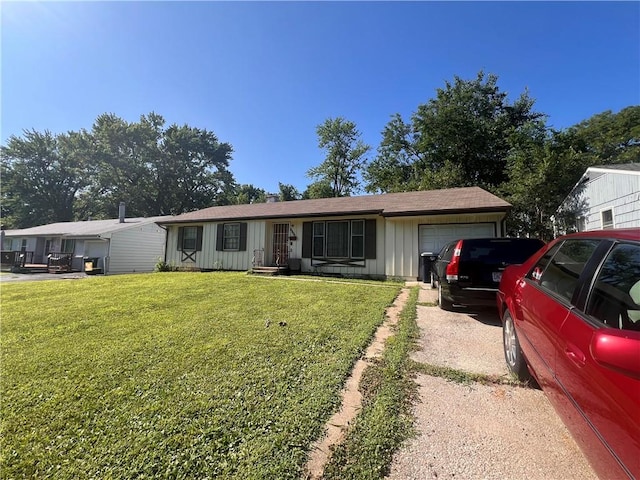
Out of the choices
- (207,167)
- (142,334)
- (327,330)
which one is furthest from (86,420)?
(207,167)

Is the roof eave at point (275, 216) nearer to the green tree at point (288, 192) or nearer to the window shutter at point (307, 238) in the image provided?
the window shutter at point (307, 238)

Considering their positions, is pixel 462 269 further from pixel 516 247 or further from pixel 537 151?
pixel 537 151

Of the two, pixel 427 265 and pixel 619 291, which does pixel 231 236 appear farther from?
pixel 619 291

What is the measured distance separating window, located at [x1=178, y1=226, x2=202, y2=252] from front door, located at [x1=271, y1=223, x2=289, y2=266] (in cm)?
433

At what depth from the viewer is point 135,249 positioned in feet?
67.9

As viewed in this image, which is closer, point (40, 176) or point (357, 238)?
point (357, 238)

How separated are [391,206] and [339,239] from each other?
8.32 ft

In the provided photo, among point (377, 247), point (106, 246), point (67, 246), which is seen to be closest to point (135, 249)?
point (106, 246)

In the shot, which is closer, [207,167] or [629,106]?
[629,106]

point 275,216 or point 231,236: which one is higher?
point 275,216

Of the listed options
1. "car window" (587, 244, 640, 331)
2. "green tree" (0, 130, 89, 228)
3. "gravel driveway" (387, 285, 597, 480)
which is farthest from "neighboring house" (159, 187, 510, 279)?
"green tree" (0, 130, 89, 228)

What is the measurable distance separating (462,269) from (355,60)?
1027 centimetres

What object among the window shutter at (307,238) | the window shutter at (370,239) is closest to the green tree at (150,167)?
the window shutter at (307,238)

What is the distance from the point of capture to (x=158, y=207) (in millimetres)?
38344
